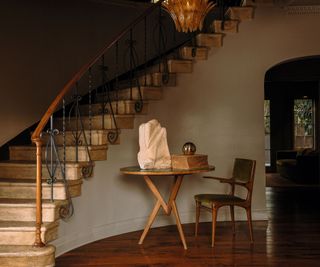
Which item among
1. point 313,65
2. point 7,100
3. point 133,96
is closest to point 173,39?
point 133,96

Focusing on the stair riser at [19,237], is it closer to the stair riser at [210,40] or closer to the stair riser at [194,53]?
the stair riser at [194,53]

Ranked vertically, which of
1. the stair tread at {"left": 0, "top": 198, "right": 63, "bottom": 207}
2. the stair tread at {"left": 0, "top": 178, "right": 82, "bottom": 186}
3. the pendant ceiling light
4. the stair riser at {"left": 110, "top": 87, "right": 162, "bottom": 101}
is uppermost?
the pendant ceiling light

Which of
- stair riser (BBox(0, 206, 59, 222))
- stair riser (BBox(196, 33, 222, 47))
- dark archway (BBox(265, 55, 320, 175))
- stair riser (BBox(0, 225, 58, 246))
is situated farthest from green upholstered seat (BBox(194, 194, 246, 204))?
dark archway (BBox(265, 55, 320, 175))

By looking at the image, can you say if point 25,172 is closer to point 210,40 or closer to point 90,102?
point 90,102

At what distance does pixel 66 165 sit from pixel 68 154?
389 mm

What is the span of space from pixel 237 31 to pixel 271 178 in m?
6.95

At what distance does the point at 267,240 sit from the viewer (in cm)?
575

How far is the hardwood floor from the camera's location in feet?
16.1

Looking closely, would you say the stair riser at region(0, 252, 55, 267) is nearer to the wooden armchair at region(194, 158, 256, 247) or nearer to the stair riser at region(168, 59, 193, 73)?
the wooden armchair at region(194, 158, 256, 247)

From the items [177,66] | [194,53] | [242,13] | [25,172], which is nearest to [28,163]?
→ [25,172]

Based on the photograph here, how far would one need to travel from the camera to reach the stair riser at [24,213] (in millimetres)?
4625

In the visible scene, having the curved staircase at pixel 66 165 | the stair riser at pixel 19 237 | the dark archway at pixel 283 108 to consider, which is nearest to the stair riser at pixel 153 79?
the curved staircase at pixel 66 165

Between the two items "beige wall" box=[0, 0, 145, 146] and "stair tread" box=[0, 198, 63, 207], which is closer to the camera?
"stair tread" box=[0, 198, 63, 207]

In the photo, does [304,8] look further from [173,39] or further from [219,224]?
[219,224]
